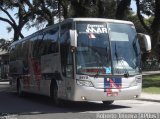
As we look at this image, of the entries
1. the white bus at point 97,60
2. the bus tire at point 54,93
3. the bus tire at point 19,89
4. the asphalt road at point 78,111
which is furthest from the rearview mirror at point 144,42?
the bus tire at point 19,89

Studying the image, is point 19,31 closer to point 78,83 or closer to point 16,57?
point 16,57

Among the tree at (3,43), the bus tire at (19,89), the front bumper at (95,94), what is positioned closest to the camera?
the front bumper at (95,94)

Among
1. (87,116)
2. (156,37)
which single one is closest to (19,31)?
(156,37)

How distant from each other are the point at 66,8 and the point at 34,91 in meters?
17.0

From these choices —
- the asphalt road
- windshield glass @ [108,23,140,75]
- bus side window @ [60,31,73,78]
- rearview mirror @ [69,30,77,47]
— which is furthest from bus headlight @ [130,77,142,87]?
rearview mirror @ [69,30,77,47]

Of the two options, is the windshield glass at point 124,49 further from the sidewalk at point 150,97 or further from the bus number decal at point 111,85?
the sidewalk at point 150,97

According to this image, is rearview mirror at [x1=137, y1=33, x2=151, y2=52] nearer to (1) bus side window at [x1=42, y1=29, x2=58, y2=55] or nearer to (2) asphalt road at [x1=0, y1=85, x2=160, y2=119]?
(2) asphalt road at [x1=0, y1=85, x2=160, y2=119]

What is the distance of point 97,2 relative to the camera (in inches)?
1425

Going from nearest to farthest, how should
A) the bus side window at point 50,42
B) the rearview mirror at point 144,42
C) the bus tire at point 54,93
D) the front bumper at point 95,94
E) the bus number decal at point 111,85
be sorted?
the front bumper at point 95,94 < the bus number decal at point 111,85 < the rearview mirror at point 144,42 < the bus tire at point 54,93 < the bus side window at point 50,42

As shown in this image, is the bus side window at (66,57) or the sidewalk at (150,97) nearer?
the bus side window at (66,57)

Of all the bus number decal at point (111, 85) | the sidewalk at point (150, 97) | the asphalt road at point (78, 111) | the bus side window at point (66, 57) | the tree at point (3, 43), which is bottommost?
the asphalt road at point (78, 111)

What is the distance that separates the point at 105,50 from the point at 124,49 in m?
0.75

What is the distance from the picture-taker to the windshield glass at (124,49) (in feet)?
55.5

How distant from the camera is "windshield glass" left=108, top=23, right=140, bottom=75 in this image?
55.5 feet
